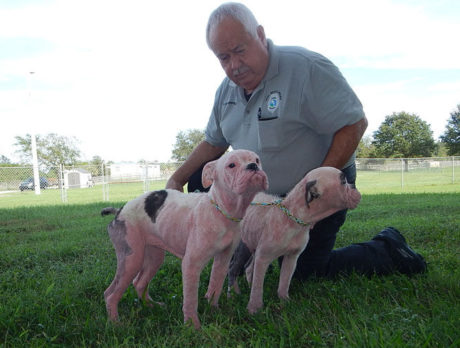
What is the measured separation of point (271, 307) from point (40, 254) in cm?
351

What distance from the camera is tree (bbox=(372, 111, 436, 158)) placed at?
59.3 meters

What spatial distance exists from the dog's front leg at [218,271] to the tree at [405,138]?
6207 centimetres

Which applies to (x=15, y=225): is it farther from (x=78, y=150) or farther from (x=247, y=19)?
(x=78, y=150)

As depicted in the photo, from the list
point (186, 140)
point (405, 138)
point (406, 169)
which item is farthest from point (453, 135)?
point (186, 140)

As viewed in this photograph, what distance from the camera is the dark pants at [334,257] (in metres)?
3.53

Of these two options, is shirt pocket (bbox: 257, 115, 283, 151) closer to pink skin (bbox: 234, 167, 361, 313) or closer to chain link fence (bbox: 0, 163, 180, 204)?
pink skin (bbox: 234, 167, 361, 313)

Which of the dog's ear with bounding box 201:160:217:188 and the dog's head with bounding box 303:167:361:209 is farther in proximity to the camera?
the dog's head with bounding box 303:167:361:209

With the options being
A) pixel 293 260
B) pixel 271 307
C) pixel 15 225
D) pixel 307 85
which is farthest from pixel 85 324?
pixel 15 225

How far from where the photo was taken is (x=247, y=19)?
291cm

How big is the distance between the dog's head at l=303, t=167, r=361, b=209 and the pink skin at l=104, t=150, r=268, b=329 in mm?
496

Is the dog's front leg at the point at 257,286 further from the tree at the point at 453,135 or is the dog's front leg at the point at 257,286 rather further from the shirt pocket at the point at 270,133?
the tree at the point at 453,135

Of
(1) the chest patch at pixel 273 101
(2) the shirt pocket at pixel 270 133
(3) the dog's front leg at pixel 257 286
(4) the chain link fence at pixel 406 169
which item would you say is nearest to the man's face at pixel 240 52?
(1) the chest patch at pixel 273 101

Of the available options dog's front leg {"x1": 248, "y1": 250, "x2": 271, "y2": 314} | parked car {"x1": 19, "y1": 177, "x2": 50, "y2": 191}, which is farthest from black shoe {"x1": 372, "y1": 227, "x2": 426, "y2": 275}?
parked car {"x1": 19, "y1": 177, "x2": 50, "y2": 191}

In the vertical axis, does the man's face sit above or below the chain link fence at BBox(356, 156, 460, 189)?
above
